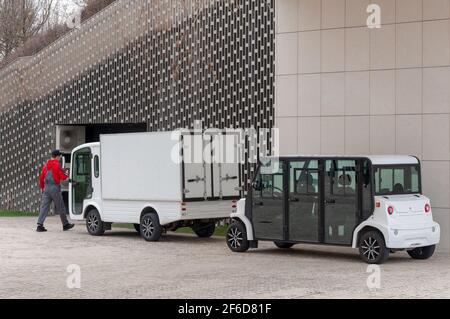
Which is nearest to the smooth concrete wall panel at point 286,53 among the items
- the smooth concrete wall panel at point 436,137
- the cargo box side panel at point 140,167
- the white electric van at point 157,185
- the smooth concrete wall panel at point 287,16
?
the smooth concrete wall panel at point 287,16

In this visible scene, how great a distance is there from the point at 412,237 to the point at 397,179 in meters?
1.07

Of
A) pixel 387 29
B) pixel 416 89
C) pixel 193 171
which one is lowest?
pixel 193 171

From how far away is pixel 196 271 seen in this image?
1521 cm

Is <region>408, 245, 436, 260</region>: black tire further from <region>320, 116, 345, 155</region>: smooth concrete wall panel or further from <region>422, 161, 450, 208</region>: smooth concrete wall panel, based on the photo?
<region>320, 116, 345, 155</region>: smooth concrete wall panel

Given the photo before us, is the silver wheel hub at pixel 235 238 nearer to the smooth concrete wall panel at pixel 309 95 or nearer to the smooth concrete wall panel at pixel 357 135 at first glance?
the smooth concrete wall panel at pixel 357 135

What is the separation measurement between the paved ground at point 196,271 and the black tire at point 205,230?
1.69ft

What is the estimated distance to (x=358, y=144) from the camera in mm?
19609

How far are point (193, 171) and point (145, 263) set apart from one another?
12.6ft

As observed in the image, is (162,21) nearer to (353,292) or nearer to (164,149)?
(164,149)

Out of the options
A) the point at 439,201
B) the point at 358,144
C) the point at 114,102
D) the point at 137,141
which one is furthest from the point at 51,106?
the point at 439,201

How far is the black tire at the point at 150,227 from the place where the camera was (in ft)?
66.4

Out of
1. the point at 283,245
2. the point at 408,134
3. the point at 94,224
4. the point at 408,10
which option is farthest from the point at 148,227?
the point at 408,10

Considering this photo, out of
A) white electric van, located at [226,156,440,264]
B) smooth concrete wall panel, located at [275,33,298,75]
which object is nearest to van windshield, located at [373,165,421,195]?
white electric van, located at [226,156,440,264]

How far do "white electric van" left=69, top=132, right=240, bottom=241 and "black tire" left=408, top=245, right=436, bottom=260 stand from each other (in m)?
4.12
